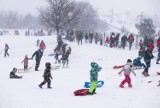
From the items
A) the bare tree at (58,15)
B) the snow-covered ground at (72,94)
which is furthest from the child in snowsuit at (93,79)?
the bare tree at (58,15)

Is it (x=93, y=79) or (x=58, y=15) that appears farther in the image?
(x=58, y=15)

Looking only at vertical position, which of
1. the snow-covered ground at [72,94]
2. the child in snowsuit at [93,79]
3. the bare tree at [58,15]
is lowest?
the snow-covered ground at [72,94]

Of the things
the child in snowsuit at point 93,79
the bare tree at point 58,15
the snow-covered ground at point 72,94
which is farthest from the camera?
the bare tree at point 58,15

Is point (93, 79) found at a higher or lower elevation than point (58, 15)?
lower

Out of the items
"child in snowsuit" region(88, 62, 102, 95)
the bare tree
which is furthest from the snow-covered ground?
the bare tree

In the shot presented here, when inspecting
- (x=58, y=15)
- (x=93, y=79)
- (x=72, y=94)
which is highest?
(x=58, y=15)

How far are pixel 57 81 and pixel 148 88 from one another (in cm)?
602

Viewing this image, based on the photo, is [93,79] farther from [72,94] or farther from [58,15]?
[58,15]

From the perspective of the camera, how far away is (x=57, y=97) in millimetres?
13938

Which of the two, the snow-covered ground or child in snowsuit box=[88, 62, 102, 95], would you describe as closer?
the snow-covered ground

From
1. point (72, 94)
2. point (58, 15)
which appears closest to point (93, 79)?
point (72, 94)

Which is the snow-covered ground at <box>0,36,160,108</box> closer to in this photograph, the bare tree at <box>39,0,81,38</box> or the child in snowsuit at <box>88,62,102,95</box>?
the child in snowsuit at <box>88,62,102,95</box>

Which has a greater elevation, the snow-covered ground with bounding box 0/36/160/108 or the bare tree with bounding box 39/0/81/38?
the bare tree with bounding box 39/0/81/38

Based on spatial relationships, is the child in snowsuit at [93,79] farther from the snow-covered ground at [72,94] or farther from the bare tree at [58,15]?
the bare tree at [58,15]
